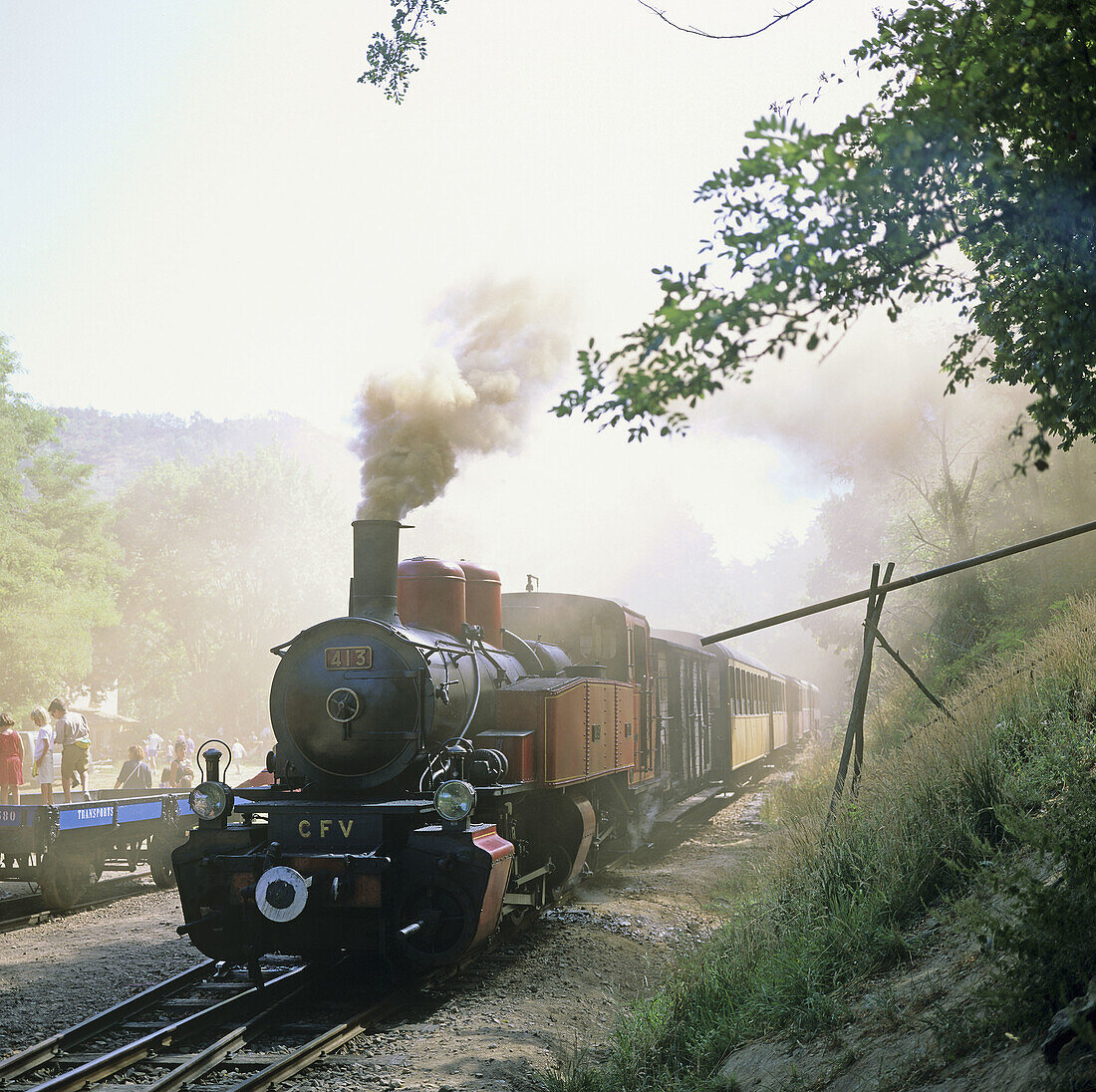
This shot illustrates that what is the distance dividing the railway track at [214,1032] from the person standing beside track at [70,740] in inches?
253

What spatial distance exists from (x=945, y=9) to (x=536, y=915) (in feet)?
23.2

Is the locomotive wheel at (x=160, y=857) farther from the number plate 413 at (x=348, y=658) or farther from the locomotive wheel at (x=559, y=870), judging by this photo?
the number plate 413 at (x=348, y=658)

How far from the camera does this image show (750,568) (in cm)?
13625

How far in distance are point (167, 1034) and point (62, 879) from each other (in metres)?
4.87

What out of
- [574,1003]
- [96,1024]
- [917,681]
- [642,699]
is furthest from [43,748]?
[917,681]

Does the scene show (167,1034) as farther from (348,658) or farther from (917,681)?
(917,681)

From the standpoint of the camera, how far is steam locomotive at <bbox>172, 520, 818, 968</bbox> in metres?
6.30

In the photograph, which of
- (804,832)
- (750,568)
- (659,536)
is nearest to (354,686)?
(804,832)

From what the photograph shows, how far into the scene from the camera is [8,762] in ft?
40.6

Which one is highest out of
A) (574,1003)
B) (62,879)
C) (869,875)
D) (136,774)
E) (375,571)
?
(375,571)

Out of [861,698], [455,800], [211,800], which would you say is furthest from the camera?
[861,698]

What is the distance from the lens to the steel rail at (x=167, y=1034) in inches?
188

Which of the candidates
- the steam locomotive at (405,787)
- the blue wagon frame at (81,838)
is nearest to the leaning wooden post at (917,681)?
the steam locomotive at (405,787)

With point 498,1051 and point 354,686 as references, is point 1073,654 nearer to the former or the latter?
point 498,1051
